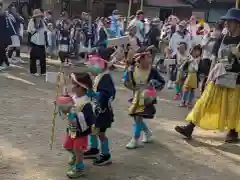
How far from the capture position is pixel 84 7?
25875 mm

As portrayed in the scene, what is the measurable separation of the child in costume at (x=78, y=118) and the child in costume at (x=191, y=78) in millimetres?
4303

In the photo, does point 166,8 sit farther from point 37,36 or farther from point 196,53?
point 196,53

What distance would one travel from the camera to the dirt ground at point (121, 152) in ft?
15.8

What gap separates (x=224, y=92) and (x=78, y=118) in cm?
253

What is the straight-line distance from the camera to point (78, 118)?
4.39m

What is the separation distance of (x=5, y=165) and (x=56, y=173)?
60cm

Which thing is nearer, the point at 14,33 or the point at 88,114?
the point at 88,114

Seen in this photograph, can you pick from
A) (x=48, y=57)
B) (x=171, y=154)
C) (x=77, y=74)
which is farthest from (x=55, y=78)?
(x=48, y=57)

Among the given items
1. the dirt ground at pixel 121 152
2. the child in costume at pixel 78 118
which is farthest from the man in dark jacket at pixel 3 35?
the child in costume at pixel 78 118

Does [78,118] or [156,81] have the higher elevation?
[156,81]

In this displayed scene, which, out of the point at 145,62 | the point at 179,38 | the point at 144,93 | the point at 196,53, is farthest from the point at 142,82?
the point at 179,38

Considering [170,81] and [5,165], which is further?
[170,81]

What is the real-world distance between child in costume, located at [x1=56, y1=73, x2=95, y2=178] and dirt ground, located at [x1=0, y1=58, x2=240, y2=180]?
0.87ft

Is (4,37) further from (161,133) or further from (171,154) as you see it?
(171,154)
